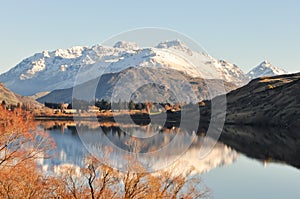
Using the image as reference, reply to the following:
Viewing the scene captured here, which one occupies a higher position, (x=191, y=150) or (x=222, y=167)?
(x=191, y=150)

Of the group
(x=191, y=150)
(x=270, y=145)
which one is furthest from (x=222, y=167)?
(x=270, y=145)

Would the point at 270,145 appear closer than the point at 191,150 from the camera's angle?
No

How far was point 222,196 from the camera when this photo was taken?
191 ft

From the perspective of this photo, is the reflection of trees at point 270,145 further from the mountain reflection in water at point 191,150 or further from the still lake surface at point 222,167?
the still lake surface at point 222,167

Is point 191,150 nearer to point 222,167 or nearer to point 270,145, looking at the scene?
point 222,167

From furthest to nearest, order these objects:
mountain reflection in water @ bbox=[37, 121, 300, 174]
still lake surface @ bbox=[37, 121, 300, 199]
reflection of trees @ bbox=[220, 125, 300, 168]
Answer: reflection of trees @ bbox=[220, 125, 300, 168] → mountain reflection in water @ bbox=[37, 121, 300, 174] → still lake surface @ bbox=[37, 121, 300, 199]

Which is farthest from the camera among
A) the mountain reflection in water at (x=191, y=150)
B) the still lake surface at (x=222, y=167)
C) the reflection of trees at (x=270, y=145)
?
the reflection of trees at (x=270, y=145)

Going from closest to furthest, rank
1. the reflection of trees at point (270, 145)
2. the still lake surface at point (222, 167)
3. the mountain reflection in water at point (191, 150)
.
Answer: the still lake surface at point (222, 167) → the mountain reflection in water at point (191, 150) → the reflection of trees at point (270, 145)

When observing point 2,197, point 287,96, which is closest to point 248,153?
point 2,197

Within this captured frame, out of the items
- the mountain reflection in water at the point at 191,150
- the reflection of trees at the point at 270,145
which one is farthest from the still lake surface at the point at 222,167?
the reflection of trees at the point at 270,145

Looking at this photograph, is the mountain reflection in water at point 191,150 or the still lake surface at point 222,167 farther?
the mountain reflection in water at point 191,150

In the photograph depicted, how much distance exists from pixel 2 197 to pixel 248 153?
79.3m

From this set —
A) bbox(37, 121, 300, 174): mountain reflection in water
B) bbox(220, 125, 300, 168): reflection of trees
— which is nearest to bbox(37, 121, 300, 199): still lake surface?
bbox(37, 121, 300, 174): mountain reflection in water

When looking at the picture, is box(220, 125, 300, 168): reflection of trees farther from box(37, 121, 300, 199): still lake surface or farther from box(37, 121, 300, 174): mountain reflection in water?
box(37, 121, 300, 199): still lake surface
